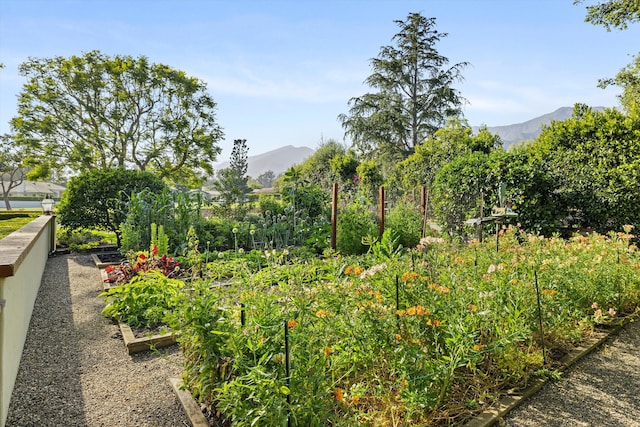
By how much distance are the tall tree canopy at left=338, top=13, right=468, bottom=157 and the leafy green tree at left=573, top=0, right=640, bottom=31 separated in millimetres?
9202

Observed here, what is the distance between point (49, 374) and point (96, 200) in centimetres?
537

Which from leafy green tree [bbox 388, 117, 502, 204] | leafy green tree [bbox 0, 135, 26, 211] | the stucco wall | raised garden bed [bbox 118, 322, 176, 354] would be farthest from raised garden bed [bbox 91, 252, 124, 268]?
leafy green tree [bbox 0, 135, 26, 211]

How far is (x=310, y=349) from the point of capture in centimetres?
174

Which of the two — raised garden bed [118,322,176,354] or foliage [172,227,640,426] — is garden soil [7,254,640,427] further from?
foliage [172,227,640,426]

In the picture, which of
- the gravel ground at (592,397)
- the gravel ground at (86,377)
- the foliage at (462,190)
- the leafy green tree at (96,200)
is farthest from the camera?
the leafy green tree at (96,200)

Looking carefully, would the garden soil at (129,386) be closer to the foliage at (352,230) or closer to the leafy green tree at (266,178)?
the foliage at (352,230)

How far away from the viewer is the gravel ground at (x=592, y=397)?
6.37 ft

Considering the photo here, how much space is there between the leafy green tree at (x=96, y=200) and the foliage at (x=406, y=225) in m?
4.81

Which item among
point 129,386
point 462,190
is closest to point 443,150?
point 462,190

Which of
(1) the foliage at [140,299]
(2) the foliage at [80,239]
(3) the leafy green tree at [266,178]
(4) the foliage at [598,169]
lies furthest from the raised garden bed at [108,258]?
(3) the leafy green tree at [266,178]

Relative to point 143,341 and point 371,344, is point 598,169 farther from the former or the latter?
point 143,341

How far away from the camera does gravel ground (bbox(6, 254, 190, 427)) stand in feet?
6.74

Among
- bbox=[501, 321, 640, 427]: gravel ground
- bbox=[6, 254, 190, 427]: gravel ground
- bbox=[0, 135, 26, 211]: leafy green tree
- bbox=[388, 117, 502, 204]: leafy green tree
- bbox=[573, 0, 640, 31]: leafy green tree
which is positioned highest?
bbox=[573, 0, 640, 31]: leafy green tree

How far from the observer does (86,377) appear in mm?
2506
